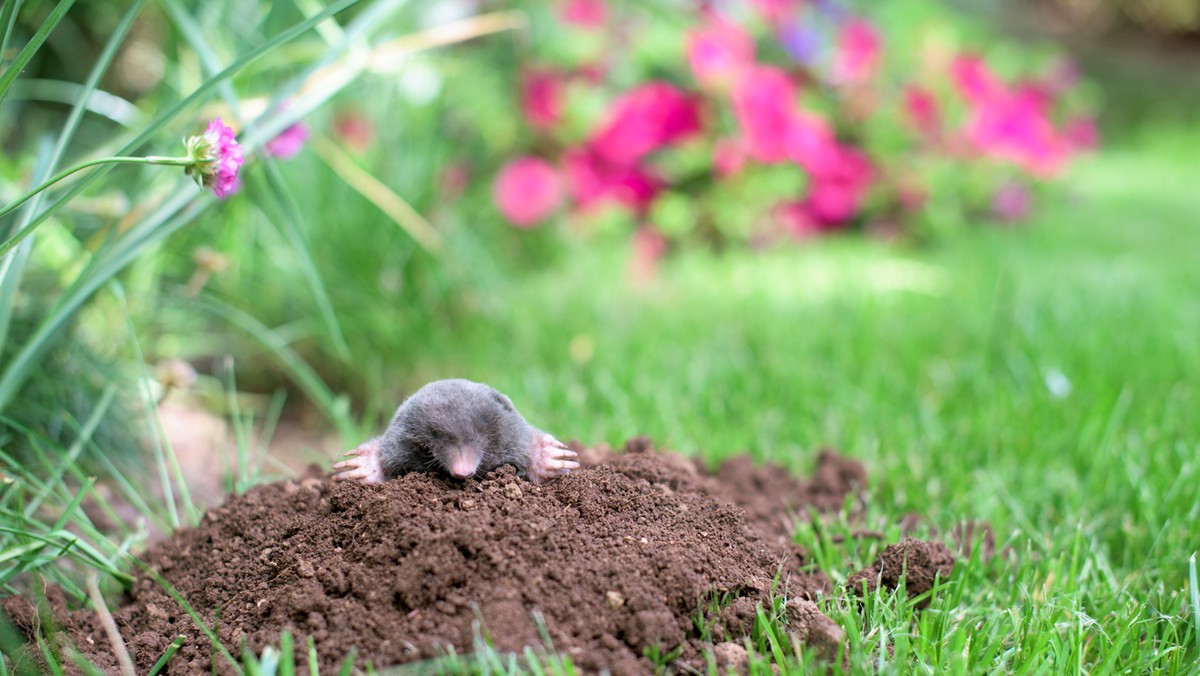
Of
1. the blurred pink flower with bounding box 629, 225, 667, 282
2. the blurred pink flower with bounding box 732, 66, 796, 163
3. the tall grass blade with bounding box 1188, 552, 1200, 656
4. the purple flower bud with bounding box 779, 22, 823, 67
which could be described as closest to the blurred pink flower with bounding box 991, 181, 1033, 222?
the purple flower bud with bounding box 779, 22, 823, 67

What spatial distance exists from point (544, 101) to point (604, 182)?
521 mm

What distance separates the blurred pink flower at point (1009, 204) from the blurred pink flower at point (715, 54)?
1.82 m

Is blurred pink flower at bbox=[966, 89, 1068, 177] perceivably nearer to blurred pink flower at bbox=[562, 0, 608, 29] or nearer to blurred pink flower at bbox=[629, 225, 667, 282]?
blurred pink flower at bbox=[629, 225, 667, 282]

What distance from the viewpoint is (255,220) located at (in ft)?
11.7

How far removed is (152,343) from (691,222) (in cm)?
279

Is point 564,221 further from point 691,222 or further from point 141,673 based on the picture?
point 141,673

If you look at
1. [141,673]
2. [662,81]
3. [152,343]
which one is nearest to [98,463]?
[152,343]

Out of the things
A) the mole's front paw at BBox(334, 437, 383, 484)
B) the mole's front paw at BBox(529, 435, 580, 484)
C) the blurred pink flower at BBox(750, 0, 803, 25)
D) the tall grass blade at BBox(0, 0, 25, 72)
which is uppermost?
the blurred pink flower at BBox(750, 0, 803, 25)

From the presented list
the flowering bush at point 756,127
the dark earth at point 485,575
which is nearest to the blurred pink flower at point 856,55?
the flowering bush at point 756,127

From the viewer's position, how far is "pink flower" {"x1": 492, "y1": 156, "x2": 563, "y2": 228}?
15.4ft

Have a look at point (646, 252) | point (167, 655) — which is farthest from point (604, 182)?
point (167, 655)

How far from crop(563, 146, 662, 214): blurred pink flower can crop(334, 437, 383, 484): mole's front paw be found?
11.1 ft

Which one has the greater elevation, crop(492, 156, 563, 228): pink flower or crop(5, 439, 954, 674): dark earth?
crop(492, 156, 563, 228): pink flower

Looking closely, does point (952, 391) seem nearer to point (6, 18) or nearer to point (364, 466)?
point (364, 466)
